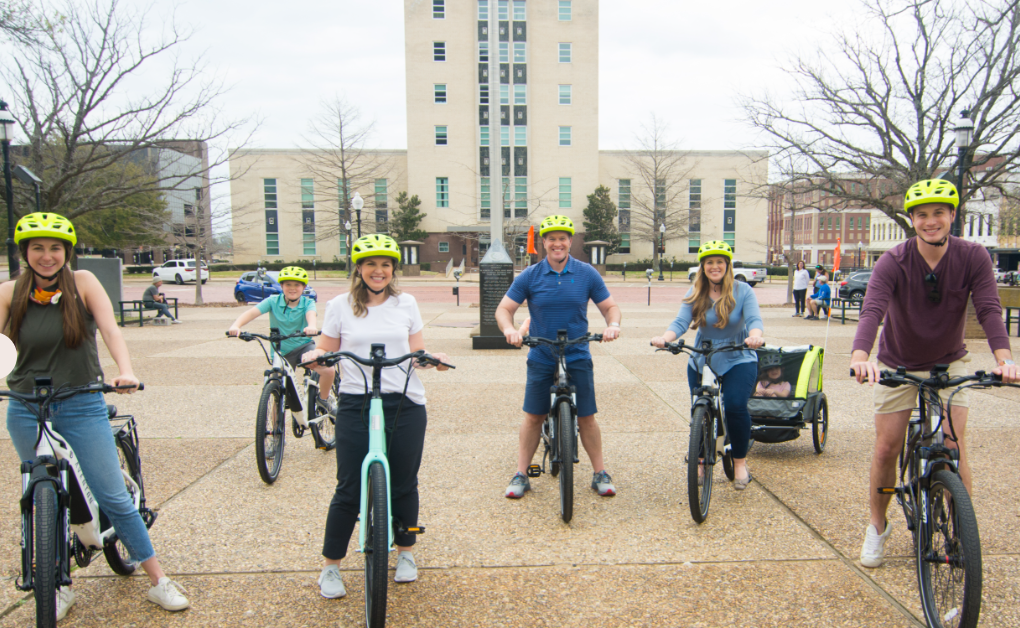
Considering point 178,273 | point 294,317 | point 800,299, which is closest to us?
point 294,317

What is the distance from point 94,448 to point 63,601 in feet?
2.44

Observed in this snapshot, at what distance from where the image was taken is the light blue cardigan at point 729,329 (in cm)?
445

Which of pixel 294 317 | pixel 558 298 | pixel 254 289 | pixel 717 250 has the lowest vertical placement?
pixel 254 289

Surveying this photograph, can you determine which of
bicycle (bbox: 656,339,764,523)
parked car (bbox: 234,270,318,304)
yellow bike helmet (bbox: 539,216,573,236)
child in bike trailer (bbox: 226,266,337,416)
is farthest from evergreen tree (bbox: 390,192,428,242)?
bicycle (bbox: 656,339,764,523)

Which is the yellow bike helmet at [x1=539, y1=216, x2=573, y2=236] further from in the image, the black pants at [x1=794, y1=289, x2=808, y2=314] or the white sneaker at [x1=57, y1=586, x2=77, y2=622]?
the black pants at [x1=794, y1=289, x2=808, y2=314]

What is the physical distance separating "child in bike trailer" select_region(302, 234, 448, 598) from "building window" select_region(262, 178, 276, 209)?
2419 inches

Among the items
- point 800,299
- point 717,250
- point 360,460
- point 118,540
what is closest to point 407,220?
point 800,299

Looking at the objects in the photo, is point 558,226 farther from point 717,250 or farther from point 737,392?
point 737,392

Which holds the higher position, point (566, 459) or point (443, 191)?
point (443, 191)

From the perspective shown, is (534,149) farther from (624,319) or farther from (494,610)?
(494,610)

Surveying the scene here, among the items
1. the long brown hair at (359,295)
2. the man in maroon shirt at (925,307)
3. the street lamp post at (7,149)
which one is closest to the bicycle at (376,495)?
the long brown hair at (359,295)

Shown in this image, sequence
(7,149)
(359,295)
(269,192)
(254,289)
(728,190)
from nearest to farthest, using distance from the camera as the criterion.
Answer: (359,295) → (7,149) → (254,289) → (269,192) → (728,190)

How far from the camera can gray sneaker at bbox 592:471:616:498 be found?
14.9ft

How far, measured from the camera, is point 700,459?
4.09 m
